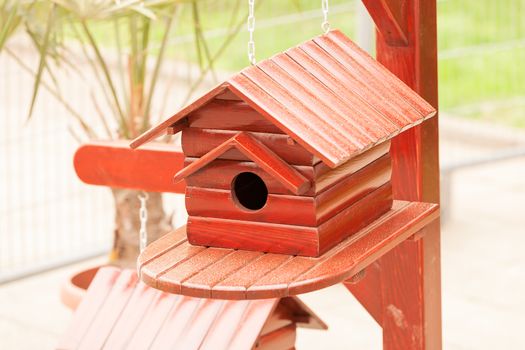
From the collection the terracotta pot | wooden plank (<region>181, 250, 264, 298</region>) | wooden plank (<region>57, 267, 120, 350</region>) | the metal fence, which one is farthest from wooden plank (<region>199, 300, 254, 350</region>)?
the metal fence

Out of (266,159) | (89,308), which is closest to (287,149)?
(266,159)

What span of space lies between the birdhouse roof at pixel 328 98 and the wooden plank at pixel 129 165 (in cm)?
41

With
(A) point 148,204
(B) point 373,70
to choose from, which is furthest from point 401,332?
(A) point 148,204

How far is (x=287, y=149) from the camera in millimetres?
2123

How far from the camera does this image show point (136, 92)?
147 inches

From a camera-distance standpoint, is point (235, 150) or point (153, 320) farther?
point (153, 320)

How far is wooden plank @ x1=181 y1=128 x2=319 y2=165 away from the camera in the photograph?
83.1 inches

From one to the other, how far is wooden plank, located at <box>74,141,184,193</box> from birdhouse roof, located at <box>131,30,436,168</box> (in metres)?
0.41

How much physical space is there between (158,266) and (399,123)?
51 centimetres

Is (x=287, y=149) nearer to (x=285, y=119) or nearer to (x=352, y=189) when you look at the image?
(x=285, y=119)

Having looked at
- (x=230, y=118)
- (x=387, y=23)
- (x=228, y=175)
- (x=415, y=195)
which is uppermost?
(x=387, y=23)

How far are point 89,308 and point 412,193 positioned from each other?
2.58ft

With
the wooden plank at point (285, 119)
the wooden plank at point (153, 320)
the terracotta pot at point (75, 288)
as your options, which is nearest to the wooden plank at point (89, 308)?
the wooden plank at point (153, 320)

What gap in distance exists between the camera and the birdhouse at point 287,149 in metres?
2.10
